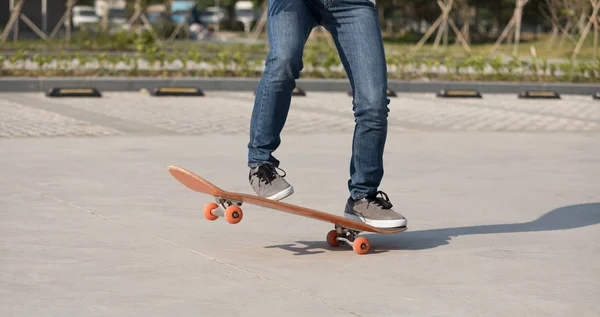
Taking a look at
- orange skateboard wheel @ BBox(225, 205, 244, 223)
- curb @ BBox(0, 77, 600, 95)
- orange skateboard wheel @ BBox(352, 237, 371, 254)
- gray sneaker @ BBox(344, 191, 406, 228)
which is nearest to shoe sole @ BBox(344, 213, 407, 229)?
gray sneaker @ BBox(344, 191, 406, 228)

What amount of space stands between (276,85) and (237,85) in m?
11.6

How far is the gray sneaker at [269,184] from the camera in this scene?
5.35 m

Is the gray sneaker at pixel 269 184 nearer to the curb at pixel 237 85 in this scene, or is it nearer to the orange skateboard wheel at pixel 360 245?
the orange skateboard wheel at pixel 360 245

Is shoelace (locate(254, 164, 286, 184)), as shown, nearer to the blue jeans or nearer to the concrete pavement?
the blue jeans

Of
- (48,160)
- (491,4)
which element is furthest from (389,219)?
(491,4)

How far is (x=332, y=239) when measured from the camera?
557 centimetres

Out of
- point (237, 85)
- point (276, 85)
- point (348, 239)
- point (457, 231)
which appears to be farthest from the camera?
point (237, 85)

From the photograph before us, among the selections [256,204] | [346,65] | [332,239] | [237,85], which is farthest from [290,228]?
[237,85]

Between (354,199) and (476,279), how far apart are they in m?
0.87

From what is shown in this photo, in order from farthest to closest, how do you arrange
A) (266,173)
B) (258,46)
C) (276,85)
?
(258,46) < (266,173) < (276,85)

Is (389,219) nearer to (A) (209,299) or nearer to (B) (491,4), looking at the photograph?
(A) (209,299)

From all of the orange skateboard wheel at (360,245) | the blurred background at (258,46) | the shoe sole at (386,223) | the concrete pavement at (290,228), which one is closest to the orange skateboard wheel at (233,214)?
the concrete pavement at (290,228)

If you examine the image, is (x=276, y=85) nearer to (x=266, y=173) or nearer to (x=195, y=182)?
(x=266, y=173)

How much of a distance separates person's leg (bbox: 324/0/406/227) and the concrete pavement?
0.25 m
